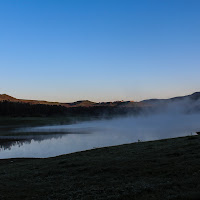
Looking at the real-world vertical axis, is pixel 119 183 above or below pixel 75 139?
above

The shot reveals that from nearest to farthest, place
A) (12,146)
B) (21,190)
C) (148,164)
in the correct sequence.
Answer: (21,190), (148,164), (12,146)

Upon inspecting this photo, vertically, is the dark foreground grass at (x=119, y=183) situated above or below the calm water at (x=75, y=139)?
above

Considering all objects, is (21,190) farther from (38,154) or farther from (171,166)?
(38,154)

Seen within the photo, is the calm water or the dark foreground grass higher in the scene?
the dark foreground grass

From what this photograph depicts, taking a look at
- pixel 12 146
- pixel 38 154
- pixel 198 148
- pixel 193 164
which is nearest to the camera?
pixel 193 164

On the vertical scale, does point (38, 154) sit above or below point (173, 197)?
below

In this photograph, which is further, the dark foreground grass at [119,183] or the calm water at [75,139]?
the calm water at [75,139]

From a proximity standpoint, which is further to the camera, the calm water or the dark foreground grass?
the calm water

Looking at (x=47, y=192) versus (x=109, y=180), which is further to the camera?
(x=109, y=180)

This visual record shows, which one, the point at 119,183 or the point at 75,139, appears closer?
the point at 119,183

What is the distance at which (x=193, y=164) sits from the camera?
50.7ft

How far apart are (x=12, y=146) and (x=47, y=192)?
41.1m

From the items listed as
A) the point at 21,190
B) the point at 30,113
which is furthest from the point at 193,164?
the point at 30,113

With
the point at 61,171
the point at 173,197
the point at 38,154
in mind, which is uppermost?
the point at 173,197
